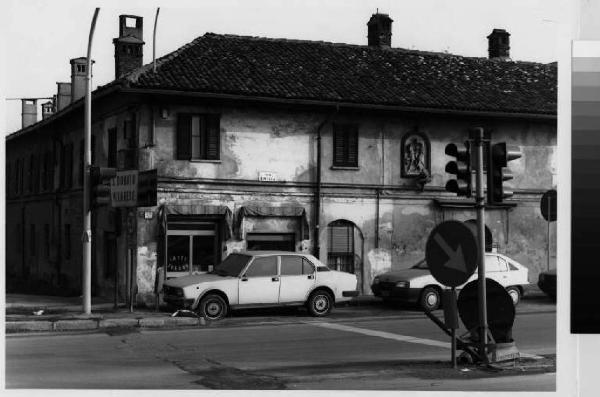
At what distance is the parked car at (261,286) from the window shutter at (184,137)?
4.08 metres

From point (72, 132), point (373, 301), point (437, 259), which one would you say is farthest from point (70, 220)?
point (437, 259)

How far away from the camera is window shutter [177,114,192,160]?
2336 centimetres

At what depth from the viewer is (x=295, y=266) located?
20078 mm

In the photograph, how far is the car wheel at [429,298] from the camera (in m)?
21.6

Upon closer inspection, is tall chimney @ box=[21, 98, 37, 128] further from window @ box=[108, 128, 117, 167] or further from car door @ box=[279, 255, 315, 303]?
car door @ box=[279, 255, 315, 303]

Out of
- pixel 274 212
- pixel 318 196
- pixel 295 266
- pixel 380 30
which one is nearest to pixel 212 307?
pixel 295 266

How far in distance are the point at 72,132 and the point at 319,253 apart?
9.81 meters

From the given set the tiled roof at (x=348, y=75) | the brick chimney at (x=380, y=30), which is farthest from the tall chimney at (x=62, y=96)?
the brick chimney at (x=380, y=30)

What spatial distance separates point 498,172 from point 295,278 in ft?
26.6

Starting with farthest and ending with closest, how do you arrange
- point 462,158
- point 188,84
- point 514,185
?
point 514,185 < point 188,84 < point 462,158

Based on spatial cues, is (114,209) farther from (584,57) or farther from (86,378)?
(584,57)

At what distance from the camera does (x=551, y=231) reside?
28.0 metres

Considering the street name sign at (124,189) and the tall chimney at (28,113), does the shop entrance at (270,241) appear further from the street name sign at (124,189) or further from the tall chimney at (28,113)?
the tall chimney at (28,113)

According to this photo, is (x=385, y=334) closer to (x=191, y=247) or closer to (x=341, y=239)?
(x=191, y=247)
